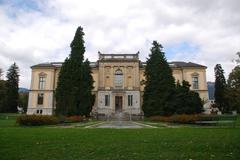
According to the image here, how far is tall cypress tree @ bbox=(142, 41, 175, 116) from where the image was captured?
133 ft

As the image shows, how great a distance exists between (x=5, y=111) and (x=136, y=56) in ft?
118

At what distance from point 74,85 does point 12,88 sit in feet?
116

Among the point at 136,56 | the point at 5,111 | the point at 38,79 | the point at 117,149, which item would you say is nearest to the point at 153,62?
the point at 136,56

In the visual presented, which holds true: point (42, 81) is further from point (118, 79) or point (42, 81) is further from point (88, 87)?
point (88, 87)

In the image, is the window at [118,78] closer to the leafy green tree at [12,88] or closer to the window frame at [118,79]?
the window frame at [118,79]

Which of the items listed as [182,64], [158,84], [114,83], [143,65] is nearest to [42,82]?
[114,83]

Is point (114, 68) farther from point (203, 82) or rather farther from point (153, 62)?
point (203, 82)

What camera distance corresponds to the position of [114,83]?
56531mm

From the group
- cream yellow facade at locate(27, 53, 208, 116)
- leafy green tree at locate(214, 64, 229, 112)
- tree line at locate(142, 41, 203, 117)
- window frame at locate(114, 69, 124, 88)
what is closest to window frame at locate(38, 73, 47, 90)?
cream yellow facade at locate(27, 53, 208, 116)

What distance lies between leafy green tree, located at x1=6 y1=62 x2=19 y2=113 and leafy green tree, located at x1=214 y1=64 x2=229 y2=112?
165 ft

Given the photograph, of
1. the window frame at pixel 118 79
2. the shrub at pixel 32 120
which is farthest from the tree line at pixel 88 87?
the shrub at pixel 32 120

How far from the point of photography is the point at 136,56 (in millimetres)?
56156

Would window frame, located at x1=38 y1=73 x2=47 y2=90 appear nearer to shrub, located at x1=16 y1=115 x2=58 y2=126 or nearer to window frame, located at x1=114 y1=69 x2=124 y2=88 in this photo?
window frame, located at x1=114 y1=69 x2=124 y2=88

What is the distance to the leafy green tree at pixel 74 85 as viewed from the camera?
126 feet
